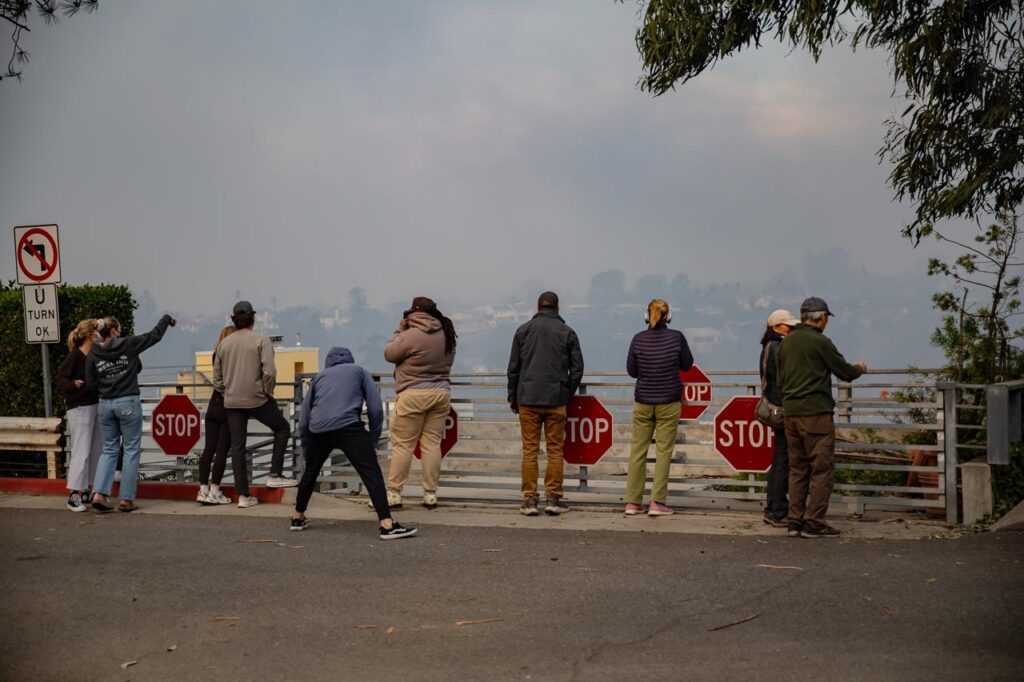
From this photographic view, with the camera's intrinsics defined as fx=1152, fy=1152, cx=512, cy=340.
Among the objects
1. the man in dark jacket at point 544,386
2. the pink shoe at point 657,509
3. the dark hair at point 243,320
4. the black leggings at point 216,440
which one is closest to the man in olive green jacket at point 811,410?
the pink shoe at point 657,509

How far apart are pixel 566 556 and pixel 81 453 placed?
5949mm

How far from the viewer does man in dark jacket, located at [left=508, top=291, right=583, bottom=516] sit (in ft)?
37.5

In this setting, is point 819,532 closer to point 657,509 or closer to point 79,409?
point 657,509

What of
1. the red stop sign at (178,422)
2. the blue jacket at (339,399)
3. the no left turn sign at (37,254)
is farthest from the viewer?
the red stop sign at (178,422)

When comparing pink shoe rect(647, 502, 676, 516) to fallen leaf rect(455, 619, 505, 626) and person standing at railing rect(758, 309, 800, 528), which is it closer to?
person standing at railing rect(758, 309, 800, 528)

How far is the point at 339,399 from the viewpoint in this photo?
1027cm

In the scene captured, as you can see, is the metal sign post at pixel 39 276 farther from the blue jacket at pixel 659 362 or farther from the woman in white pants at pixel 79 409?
the blue jacket at pixel 659 362

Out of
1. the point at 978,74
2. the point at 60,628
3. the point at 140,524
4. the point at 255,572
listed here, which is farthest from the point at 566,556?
the point at 978,74

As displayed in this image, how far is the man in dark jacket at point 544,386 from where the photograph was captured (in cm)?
1142

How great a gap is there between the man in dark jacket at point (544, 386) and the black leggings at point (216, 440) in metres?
3.15

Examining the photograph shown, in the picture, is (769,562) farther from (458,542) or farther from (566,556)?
(458,542)

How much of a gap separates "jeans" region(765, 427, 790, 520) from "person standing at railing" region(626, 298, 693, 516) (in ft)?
3.31

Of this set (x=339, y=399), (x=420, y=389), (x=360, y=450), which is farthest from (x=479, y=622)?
(x=420, y=389)

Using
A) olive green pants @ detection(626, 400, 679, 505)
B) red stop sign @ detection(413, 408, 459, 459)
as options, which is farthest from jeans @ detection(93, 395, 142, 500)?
olive green pants @ detection(626, 400, 679, 505)
